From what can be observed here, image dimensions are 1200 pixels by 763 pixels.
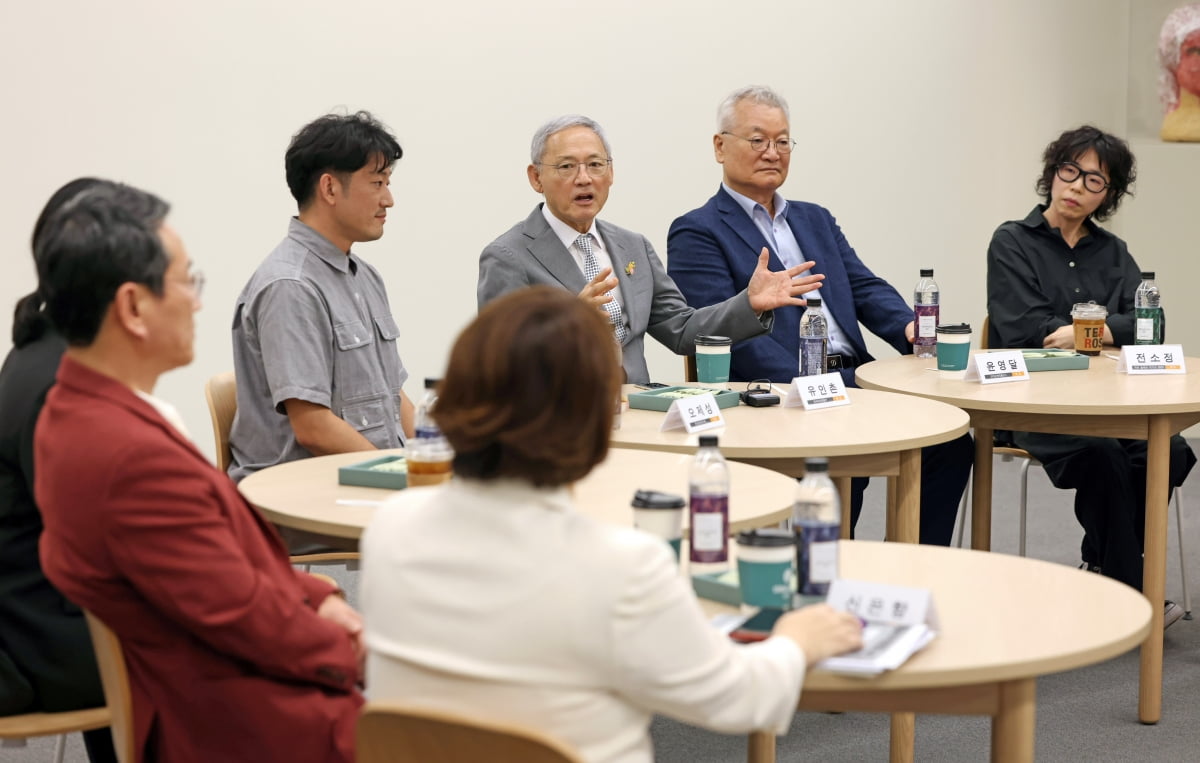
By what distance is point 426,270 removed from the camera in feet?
17.6

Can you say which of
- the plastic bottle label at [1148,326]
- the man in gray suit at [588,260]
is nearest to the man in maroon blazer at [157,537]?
the man in gray suit at [588,260]

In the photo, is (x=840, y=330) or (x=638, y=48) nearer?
(x=840, y=330)

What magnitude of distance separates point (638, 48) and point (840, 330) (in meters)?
1.97

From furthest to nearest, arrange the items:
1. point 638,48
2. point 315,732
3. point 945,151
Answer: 1. point 945,151
2. point 638,48
3. point 315,732

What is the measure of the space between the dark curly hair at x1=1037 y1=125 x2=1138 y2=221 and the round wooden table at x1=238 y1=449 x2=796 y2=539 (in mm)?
2386

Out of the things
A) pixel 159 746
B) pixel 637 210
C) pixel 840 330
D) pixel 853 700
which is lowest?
pixel 159 746

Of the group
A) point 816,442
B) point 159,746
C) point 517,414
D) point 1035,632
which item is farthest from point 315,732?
point 816,442

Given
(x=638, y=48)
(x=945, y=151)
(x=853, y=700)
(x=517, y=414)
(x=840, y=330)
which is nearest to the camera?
(x=517, y=414)

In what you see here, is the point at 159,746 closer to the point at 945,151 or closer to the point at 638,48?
the point at 638,48

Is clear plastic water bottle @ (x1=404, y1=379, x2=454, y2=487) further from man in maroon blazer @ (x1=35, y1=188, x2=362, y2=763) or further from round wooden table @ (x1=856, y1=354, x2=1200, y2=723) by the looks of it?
round wooden table @ (x1=856, y1=354, x2=1200, y2=723)

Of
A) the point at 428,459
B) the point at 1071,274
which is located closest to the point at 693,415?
the point at 428,459

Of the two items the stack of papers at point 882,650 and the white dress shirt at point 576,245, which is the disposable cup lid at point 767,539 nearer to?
the stack of papers at point 882,650

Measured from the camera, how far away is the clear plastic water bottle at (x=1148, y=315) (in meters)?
4.04

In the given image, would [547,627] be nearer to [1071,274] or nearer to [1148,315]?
[1148,315]
